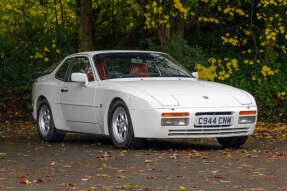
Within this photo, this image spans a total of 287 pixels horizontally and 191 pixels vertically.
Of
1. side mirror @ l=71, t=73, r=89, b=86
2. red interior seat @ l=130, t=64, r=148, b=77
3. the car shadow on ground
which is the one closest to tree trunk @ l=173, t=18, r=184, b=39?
the car shadow on ground

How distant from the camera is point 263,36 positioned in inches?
791

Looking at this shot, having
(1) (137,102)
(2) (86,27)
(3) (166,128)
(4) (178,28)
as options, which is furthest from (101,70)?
(2) (86,27)

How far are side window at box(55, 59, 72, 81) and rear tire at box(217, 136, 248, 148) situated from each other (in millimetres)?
3129

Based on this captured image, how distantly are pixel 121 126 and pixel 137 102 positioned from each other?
0.62 m

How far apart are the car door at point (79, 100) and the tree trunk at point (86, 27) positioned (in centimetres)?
824

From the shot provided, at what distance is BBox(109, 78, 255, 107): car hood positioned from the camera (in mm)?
9977

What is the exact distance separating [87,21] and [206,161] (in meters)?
12.2

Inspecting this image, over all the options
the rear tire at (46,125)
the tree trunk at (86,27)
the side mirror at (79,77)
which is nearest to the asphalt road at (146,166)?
the rear tire at (46,125)

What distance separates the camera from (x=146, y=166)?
8602mm

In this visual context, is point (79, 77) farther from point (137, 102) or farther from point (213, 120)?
point (213, 120)

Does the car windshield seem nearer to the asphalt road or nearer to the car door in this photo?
the car door

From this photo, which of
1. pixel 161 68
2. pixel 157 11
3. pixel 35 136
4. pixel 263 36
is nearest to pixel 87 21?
pixel 157 11

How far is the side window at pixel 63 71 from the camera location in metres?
12.5

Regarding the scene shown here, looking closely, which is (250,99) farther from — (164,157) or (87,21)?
(87,21)
